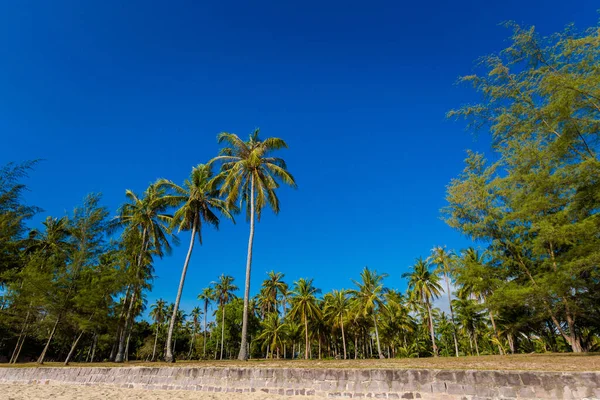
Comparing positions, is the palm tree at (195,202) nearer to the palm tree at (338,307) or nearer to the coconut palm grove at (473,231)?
the coconut palm grove at (473,231)

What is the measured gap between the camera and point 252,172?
2045 cm

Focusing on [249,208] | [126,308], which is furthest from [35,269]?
[249,208]

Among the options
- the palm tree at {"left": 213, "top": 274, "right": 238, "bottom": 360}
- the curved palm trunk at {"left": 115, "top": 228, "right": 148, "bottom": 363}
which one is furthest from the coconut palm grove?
the palm tree at {"left": 213, "top": 274, "right": 238, "bottom": 360}

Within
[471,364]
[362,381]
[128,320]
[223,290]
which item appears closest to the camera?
[362,381]

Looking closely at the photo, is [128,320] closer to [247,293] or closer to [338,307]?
[247,293]

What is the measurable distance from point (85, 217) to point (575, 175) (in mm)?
26795

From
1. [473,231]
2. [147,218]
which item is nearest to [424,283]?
[473,231]

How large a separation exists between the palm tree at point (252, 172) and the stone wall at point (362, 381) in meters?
9.68

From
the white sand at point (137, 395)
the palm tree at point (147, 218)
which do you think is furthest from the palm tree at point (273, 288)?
the white sand at point (137, 395)

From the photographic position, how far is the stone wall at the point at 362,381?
6.55 m

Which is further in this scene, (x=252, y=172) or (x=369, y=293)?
(x=369, y=293)

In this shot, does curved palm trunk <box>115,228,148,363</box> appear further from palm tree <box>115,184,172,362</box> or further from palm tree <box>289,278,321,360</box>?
palm tree <box>289,278,321,360</box>

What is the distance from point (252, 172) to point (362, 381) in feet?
48.7

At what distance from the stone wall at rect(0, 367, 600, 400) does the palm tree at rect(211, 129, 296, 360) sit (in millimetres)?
9684
